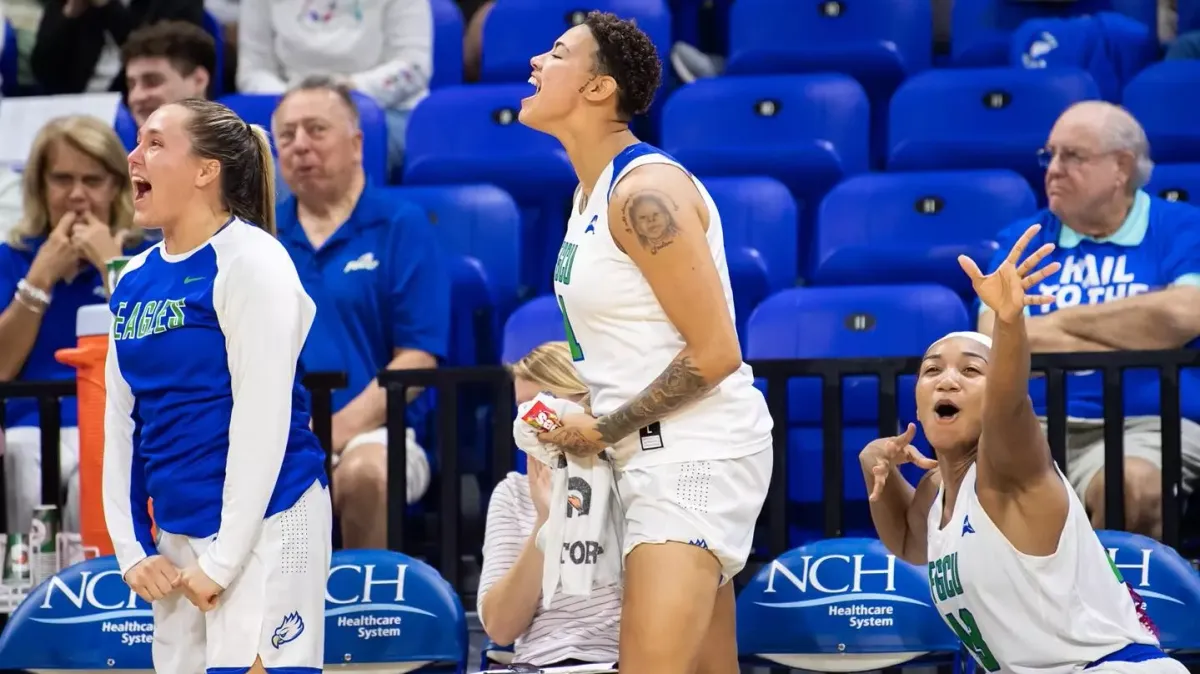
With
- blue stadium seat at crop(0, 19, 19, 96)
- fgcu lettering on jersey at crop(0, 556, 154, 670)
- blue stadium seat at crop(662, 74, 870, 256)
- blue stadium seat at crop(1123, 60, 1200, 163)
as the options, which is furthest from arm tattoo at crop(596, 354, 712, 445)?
blue stadium seat at crop(0, 19, 19, 96)

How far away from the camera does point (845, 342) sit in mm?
4859

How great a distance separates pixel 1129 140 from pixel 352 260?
2329 mm

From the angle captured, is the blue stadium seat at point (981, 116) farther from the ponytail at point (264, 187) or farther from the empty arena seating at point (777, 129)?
the ponytail at point (264, 187)

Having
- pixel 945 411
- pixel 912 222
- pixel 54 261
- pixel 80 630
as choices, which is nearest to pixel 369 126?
pixel 54 261

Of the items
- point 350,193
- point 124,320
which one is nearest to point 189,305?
point 124,320

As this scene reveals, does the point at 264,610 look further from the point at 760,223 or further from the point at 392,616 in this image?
the point at 760,223

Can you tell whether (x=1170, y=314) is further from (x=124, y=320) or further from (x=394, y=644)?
(x=124, y=320)

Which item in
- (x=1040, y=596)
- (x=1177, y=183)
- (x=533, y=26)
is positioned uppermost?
(x=533, y=26)

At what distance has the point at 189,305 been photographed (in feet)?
9.65

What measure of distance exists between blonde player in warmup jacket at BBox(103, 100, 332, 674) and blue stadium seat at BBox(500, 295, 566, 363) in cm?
189

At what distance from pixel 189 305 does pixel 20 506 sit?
2.18 meters

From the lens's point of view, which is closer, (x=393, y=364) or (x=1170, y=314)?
(x=1170, y=314)

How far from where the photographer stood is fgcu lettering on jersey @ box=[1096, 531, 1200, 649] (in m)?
3.73

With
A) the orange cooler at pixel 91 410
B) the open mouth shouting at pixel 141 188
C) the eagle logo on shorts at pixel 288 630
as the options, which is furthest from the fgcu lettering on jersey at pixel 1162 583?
the orange cooler at pixel 91 410
